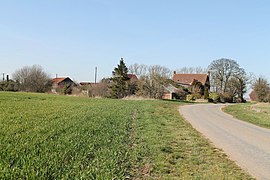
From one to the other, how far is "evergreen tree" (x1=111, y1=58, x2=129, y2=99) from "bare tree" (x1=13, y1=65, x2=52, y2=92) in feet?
84.7

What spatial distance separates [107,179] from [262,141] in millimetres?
9240

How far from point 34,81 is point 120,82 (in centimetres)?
2937

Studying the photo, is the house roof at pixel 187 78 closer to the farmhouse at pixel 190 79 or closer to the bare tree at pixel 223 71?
the farmhouse at pixel 190 79

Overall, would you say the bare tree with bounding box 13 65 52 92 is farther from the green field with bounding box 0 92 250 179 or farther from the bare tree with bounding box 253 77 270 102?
the green field with bounding box 0 92 250 179

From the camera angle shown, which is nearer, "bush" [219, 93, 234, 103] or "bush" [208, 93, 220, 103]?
"bush" [208, 93, 220, 103]

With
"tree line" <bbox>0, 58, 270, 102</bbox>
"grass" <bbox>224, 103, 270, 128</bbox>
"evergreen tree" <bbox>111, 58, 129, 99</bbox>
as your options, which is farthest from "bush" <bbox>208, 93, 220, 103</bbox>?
"grass" <bbox>224, 103, 270, 128</bbox>

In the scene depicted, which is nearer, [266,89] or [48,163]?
[48,163]

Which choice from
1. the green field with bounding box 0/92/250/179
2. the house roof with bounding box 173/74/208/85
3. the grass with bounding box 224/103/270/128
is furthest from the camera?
the house roof with bounding box 173/74/208/85

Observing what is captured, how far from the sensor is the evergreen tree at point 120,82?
5903 cm

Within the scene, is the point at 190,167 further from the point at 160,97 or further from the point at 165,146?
the point at 160,97

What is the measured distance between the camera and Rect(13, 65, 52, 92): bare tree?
248ft

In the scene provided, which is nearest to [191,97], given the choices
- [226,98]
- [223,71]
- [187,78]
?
[226,98]

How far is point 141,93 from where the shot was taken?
5772 centimetres

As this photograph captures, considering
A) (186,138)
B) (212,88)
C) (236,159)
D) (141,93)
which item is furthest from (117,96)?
(236,159)
